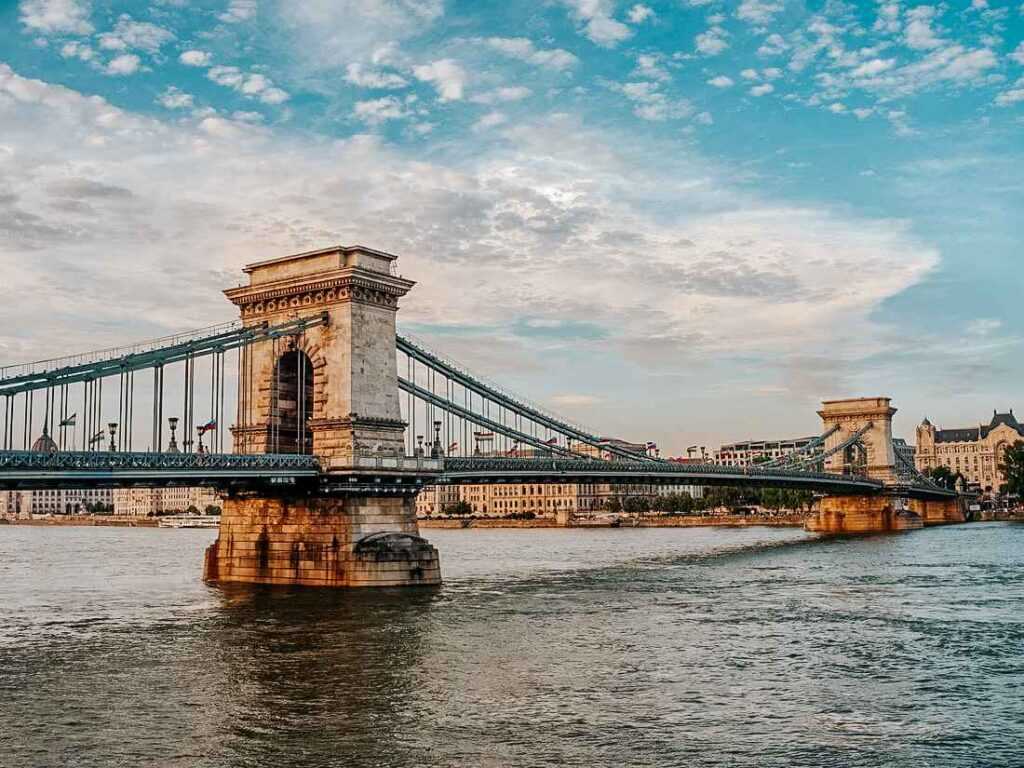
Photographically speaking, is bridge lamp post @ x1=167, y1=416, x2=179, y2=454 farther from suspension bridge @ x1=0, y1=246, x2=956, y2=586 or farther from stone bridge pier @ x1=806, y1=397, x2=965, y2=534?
stone bridge pier @ x1=806, y1=397, x2=965, y2=534

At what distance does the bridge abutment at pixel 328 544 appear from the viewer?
152 feet

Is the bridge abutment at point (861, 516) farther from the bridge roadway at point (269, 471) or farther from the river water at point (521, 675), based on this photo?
the river water at point (521, 675)

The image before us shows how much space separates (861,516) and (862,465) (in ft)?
23.8

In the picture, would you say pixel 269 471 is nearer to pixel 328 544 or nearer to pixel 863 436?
pixel 328 544

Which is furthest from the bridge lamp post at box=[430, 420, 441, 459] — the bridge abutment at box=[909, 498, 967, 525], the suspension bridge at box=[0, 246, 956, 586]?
the bridge abutment at box=[909, 498, 967, 525]

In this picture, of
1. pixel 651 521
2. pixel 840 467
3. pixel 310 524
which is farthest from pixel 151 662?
pixel 651 521

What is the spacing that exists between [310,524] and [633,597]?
13728 millimetres

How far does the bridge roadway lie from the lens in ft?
120

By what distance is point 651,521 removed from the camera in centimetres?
17600

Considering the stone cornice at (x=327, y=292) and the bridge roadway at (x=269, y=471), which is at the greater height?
the stone cornice at (x=327, y=292)

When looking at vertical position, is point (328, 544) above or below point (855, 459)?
below

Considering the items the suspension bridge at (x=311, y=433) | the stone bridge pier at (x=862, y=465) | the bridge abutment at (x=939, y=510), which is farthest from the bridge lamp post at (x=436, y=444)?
the bridge abutment at (x=939, y=510)

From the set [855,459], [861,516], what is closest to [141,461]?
[861,516]

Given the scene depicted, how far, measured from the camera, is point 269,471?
143 feet
